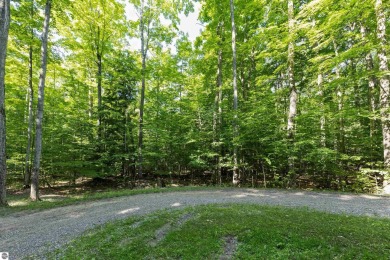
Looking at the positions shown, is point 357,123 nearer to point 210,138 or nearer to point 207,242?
point 210,138

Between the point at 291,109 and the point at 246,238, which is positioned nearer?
the point at 246,238

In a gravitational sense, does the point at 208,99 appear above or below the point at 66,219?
above

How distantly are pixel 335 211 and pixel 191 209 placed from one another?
151 inches

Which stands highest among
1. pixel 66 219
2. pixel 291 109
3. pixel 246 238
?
pixel 291 109

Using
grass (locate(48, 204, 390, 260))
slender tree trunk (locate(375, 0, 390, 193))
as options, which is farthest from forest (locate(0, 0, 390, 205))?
grass (locate(48, 204, 390, 260))

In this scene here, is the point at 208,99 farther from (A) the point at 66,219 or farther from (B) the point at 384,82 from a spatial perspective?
(A) the point at 66,219

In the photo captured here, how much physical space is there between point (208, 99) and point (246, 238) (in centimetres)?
1286

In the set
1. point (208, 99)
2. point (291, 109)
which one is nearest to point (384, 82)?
point (291, 109)

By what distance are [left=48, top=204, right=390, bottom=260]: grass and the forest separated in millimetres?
4898

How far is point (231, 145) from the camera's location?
35.1ft

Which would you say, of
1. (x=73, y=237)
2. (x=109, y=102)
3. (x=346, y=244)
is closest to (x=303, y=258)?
(x=346, y=244)

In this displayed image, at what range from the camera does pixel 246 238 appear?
138 inches

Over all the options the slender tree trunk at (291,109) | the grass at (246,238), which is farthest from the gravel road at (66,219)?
the slender tree trunk at (291,109)

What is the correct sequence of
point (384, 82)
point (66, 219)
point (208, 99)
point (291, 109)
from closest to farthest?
point (66, 219) < point (384, 82) < point (291, 109) < point (208, 99)
